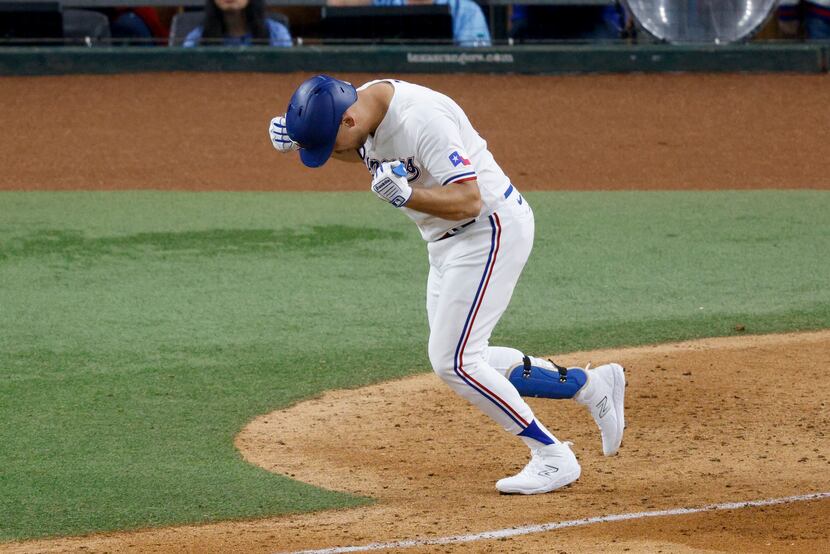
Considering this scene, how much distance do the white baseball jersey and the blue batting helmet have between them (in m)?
0.16

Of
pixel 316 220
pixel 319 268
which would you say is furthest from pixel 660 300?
pixel 316 220

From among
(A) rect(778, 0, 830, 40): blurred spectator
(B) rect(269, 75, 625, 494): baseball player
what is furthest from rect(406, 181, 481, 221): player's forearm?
(A) rect(778, 0, 830, 40): blurred spectator

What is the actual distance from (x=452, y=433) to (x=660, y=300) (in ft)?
8.04

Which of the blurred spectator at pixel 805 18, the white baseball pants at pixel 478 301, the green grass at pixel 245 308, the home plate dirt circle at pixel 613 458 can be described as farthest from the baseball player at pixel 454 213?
the blurred spectator at pixel 805 18

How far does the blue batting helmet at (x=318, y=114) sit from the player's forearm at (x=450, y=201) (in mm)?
326

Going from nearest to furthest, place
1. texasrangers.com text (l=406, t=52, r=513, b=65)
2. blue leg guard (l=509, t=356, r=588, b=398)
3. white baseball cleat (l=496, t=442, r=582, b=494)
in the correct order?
white baseball cleat (l=496, t=442, r=582, b=494) < blue leg guard (l=509, t=356, r=588, b=398) < texasrangers.com text (l=406, t=52, r=513, b=65)

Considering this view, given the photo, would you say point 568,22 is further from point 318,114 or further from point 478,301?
point 318,114

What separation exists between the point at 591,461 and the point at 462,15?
23.1 feet

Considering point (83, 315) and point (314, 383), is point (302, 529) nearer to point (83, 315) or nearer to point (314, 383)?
point (314, 383)

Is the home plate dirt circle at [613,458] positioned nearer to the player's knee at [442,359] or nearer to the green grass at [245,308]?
the green grass at [245,308]

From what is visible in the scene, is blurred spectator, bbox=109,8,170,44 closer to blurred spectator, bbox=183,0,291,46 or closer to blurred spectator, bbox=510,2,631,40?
blurred spectator, bbox=183,0,291,46

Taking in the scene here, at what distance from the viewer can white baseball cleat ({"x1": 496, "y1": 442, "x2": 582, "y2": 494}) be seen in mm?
4254

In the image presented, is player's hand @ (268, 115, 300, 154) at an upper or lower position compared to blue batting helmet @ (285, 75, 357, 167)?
lower

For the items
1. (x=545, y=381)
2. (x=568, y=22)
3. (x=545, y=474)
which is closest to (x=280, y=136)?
(x=545, y=381)
